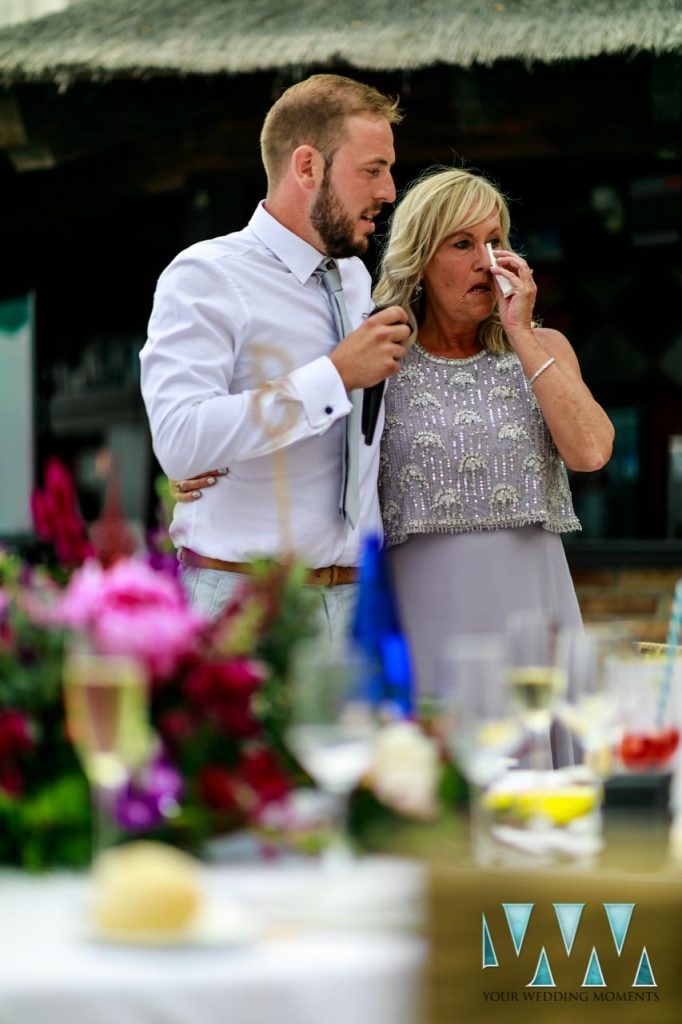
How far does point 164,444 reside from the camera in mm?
2686

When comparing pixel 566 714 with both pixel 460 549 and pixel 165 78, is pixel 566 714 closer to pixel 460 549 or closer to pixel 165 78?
pixel 460 549

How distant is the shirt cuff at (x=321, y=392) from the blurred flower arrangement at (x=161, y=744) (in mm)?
1015

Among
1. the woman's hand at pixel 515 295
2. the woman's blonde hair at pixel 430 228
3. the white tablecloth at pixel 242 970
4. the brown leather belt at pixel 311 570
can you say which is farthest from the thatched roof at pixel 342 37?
the white tablecloth at pixel 242 970

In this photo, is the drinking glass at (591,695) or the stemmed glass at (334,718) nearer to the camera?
the stemmed glass at (334,718)

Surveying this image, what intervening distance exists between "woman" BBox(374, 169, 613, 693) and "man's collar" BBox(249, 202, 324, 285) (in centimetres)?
26

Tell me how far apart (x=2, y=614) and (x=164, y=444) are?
98cm

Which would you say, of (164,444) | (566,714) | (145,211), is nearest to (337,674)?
(566,714)

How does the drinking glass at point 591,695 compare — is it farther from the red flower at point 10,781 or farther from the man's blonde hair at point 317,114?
the man's blonde hair at point 317,114

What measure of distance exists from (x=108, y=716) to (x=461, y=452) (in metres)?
1.67

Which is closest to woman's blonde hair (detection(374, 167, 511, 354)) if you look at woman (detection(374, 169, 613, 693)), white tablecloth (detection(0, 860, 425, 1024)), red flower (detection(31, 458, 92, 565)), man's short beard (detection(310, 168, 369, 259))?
woman (detection(374, 169, 613, 693))

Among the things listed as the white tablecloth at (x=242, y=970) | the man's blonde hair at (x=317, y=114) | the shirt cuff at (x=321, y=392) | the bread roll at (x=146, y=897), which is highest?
the man's blonde hair at (x=317, y=114)

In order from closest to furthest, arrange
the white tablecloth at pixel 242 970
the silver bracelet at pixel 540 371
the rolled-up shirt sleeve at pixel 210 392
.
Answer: the white tablecloth at pixel 242 970 → the rolled-up shirt sleeve at pixel 210 392 → the silver bracelet at pixel 540 371

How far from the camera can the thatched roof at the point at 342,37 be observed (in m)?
5.39

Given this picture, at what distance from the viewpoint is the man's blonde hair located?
9.46ft
